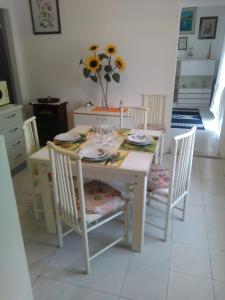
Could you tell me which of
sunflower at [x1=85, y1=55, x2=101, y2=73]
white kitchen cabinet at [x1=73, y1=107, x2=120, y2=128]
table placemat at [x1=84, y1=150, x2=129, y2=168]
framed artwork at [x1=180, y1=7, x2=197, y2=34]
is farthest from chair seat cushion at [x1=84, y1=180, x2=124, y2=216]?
framed artwork at [x1=180, y1=7, x2=197, y2=34]

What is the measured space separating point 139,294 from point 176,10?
3061 millimetres

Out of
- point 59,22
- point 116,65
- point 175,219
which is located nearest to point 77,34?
point 59,22

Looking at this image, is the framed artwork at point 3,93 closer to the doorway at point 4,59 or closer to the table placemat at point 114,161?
the doorway at point 4,59

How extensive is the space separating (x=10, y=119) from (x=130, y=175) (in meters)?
1.95

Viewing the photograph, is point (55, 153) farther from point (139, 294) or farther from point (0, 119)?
point (0, 119)

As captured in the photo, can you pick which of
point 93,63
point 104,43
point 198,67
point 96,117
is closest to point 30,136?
point 96,117

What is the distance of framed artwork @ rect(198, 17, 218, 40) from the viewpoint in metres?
5.81

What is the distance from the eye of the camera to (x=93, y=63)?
→ 10.2ft

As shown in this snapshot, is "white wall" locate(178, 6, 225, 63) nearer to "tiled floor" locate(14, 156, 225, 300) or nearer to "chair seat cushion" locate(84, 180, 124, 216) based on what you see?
"tiled floor" locate(14, 156, 225, 300)

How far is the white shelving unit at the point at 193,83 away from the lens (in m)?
5.96

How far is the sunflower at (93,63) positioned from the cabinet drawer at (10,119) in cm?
107

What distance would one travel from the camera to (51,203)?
1.96m

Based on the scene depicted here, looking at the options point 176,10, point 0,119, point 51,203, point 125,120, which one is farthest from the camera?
point 125,120

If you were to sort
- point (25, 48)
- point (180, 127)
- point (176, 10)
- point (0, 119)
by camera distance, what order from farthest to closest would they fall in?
point (180, 127) < point (25, 48) < point (176, 10) < point (0, 119)
